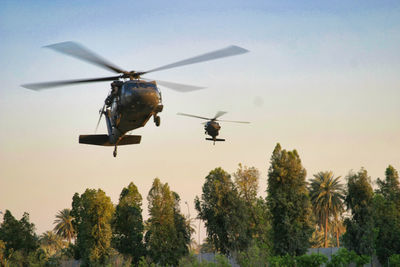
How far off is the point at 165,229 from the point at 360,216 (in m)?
23.3

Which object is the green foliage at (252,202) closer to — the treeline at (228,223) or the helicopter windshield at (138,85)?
the treeline at (228,223)

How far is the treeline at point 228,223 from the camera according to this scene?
157 ft

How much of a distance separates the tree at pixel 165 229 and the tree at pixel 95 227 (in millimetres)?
5176

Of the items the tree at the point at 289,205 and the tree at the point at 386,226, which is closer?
the tree at the point at 289,205

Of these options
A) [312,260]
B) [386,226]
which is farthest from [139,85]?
[386,226]

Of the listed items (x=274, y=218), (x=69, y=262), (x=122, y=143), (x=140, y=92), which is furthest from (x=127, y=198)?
(x=140, y=92)

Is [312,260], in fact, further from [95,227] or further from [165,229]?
[95,227]

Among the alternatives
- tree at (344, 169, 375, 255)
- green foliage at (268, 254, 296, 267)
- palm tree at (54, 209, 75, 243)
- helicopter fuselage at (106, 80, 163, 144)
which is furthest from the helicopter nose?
palm tree at (54, 209, 75, 243)

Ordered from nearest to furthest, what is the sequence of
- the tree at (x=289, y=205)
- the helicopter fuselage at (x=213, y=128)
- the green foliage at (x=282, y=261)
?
the green foliage at (x=282, y=261) → the helicopter fuselage at (x=213, y=128) → the tree at (x=289, y=205)

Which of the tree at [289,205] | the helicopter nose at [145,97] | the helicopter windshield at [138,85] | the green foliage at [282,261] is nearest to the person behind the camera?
the helicopter nose at [145,97]

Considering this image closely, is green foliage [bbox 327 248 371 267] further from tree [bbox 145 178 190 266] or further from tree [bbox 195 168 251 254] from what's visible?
tree [bbox 145 178 190 266]

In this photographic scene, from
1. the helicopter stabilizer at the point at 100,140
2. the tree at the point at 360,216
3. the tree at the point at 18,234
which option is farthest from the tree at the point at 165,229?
the helicopter stabilizer at the point at 100,140

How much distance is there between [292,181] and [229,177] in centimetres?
1624

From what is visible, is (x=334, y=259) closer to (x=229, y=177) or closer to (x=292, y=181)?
(x=292, y=181)
